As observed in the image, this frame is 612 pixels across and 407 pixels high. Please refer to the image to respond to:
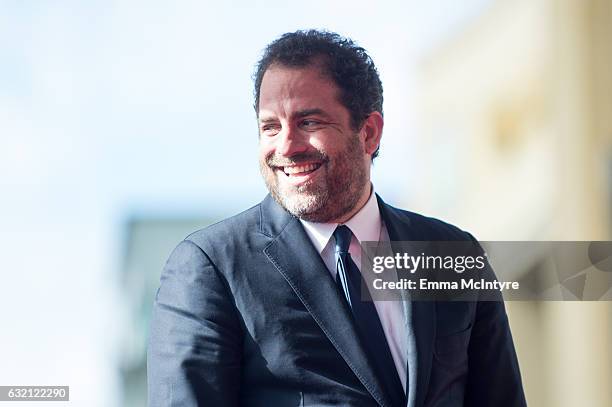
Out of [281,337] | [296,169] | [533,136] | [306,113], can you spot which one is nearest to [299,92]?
[306,113]

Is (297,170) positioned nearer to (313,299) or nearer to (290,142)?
(290,142)

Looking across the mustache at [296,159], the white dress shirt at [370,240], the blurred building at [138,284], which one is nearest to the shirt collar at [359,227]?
the white dress shirt at [370,240]

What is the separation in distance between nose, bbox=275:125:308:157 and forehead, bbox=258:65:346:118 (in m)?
0.03

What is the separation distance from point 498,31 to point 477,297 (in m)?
1.91

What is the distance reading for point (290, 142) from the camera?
2.10 m

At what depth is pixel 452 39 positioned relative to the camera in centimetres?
329

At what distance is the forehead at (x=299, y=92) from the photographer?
210 cm

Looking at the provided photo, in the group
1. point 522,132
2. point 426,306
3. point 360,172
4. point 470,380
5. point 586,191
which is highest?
point 522,132

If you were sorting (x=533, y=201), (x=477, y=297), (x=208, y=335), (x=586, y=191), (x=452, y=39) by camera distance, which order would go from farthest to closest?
(x=533, y=201) → (x=586, y=191) → (x=452, y=39) → (x=477, y=297) → (x=208, y=335)

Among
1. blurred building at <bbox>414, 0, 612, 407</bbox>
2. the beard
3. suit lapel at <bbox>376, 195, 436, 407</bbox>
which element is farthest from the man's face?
blurred building at <bbox>414, 0, 612, 407</bbox>

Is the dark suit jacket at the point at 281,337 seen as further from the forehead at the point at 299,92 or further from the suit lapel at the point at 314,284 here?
the forehead at the point at 299,92

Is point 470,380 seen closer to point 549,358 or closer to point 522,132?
point 549,358

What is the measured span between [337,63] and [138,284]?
801mm

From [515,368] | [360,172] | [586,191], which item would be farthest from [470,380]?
[586,191]
